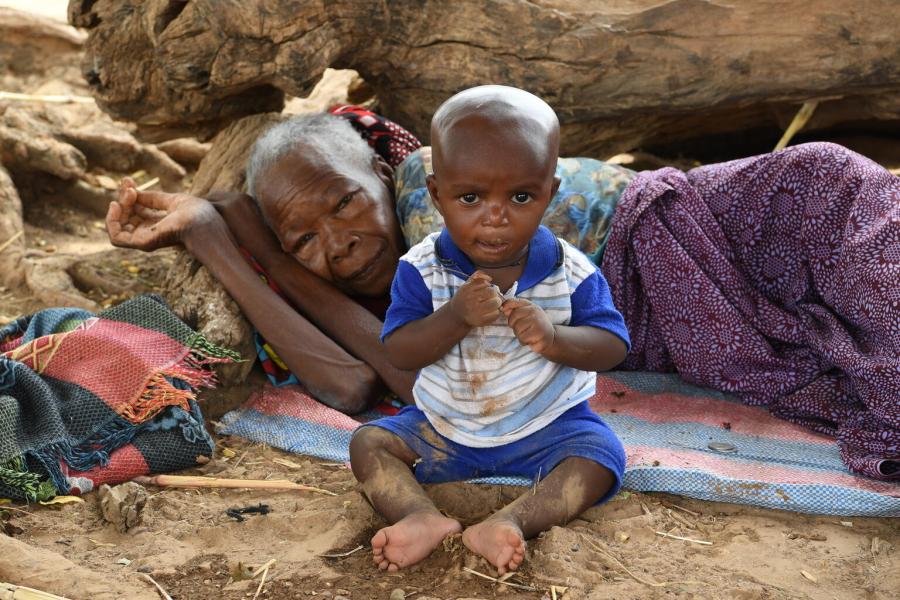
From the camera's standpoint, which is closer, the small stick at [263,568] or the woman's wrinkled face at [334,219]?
the small stick at [263,568]

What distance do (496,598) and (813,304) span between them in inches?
67.6

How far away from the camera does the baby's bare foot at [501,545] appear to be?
7.12 feet

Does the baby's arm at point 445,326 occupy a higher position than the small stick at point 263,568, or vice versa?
the baby's arm at point 445,326

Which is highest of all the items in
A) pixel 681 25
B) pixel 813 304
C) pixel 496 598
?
pixel 681 25

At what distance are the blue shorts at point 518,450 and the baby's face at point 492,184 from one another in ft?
1.83

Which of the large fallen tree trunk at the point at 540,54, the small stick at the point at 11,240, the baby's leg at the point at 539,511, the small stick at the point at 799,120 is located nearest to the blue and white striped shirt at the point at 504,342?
Answer: the baby's leg at the point at 539,511

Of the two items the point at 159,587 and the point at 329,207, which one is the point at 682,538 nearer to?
the point at 159,587

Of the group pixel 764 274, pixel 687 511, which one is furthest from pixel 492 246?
pixel 764 274

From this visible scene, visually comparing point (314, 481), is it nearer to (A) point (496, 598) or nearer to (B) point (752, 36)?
(A) point (496, 598)

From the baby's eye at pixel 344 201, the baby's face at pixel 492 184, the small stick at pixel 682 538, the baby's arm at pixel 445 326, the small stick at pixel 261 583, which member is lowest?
the small stick at pixel 261 583

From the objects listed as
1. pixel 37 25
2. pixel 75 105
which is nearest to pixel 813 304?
pixel 75 105

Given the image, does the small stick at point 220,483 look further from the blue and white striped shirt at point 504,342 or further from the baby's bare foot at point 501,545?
the baby's bare foot at point 501,545

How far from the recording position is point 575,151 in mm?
4547

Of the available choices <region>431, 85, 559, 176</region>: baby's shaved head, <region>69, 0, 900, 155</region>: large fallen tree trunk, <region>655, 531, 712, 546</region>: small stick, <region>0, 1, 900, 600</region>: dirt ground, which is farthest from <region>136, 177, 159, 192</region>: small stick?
<region>655, 531, 712, 546</region>: small stick
